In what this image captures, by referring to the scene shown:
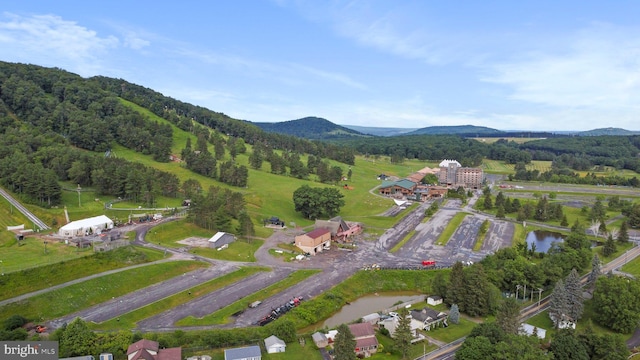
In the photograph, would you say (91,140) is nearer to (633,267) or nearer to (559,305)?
(559,305)

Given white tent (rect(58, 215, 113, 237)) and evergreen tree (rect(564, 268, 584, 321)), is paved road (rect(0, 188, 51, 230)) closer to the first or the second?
white tent (rect(58, 215, 113, 237))

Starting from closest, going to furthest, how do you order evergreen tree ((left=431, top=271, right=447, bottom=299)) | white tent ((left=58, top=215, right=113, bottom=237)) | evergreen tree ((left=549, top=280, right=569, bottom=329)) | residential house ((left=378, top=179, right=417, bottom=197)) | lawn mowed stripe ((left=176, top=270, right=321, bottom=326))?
1. lawn mowed stripe ((left=176, top=270, right=321, bottom=326))
2. evergreen tree ((left=549, top=280, right=569, bottom=329))
3. evergreen tree ((left=431, top=271, right=447, bottom=299))
4. white tent ((left=58, top=215, right=113, bottom=237))
5. residential house ((left=378, top=179, right=417, bottom=197))

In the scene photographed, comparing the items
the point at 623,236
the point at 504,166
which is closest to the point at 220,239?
the point at 623,236

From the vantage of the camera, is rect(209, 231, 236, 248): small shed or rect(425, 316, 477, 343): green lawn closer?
rect(425, 316, 477, 343): green lawn

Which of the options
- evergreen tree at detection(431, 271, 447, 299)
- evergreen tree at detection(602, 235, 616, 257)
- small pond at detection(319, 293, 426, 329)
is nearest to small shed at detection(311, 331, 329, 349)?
small pond at detection(319, 293, 426, 329)

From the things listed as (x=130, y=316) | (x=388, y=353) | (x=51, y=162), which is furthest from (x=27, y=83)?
(x=388, y=353)

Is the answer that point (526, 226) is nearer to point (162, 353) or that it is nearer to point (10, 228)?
point (162, 353)
